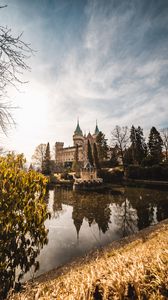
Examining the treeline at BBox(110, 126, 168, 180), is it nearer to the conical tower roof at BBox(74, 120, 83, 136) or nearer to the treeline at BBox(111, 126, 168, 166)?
the treeline at BBox(111, 126, 168, 166)

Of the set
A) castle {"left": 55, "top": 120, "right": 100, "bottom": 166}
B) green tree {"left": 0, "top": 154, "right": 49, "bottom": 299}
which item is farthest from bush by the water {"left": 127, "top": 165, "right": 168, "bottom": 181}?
Answer: castle {"left": 55, "top": 120, "right": 100, "bottom": 166}

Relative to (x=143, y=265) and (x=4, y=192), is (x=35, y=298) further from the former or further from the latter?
(x=4, y=192)

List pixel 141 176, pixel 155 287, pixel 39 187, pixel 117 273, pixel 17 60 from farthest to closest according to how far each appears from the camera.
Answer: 1. pixel 141 176
2. pixel 39 187
3. pixel 17 60
4. pixel 117 273
5. pixel 155 287

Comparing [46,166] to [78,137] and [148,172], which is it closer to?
[148,172]

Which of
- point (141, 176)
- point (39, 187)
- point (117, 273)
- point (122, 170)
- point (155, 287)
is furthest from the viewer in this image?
point (122, 170)

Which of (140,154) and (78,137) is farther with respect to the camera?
(78,137)

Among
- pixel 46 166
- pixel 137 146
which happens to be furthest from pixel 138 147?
pixel 46 166

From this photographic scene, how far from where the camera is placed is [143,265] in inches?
84.2

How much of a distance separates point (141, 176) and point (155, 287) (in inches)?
1469

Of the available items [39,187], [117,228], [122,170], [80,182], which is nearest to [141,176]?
[122,170]

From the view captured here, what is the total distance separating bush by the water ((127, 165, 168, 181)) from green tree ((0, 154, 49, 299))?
3404 centimetres

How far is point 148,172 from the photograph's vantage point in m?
35.9

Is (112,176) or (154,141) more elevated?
(154,141)

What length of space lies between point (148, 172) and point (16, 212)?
118 ft
